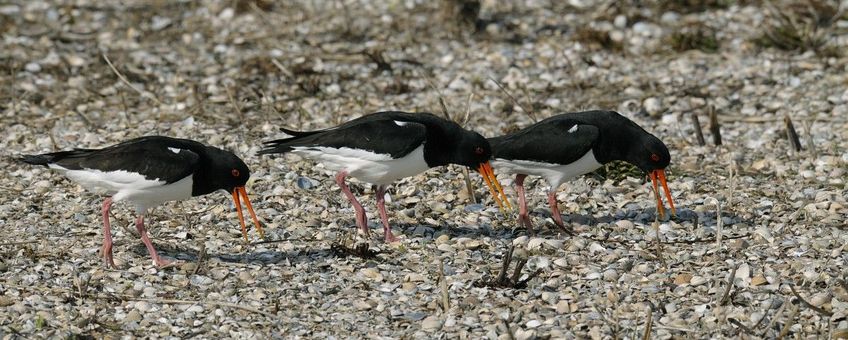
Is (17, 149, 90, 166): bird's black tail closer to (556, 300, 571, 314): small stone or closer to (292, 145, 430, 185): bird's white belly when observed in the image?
(292, 145, 430, 185): bird's white belly

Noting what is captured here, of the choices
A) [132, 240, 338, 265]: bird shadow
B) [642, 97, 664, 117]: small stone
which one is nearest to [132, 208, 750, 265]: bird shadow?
[132, 240, 338, 265]: bird shadow

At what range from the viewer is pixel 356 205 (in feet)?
26.6

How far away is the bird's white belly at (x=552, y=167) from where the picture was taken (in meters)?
8.12

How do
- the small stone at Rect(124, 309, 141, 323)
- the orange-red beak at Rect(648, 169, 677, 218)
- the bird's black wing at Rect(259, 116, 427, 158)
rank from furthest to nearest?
the orange-red beak at Rect(648, 169, 677, 218), the bird's black wing at Rect(259, 116, 427, 158), the small stone at Rect(124, 309, 141, 323)

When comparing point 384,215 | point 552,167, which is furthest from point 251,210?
point 552,167

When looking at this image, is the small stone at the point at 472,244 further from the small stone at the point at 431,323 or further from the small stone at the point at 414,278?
the small stone at the point at 431,323

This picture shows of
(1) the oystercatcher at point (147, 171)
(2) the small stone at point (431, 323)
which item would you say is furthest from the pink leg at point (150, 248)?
(2) the small stone at point (431, 323)

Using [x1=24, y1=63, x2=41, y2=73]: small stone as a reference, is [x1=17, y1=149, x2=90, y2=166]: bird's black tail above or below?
above

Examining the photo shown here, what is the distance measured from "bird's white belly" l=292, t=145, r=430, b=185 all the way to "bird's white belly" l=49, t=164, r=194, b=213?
0.94 meters

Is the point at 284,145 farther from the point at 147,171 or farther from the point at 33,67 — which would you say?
the point at 33,67

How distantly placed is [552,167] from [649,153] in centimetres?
75

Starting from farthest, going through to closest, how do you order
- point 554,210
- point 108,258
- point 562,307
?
1. point 554,210
2. point 108,258
3. point 562,307

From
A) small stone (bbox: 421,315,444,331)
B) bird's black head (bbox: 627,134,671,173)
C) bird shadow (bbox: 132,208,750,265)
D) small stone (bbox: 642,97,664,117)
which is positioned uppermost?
small stone (bbox: 421,315,444,331)

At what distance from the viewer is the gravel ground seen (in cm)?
682
